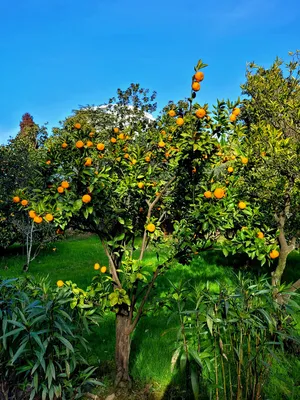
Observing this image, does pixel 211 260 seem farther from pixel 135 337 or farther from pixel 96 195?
pixel 96 195

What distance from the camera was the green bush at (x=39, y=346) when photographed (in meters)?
2.66

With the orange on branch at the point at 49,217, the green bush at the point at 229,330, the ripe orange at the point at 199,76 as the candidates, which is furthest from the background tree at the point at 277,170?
the orange on branch at the point at 49,217

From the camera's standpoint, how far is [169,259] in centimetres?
344

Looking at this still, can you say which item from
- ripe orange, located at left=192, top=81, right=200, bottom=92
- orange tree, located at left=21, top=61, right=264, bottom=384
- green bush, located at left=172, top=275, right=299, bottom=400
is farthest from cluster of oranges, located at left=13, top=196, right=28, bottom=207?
ripe orange, located at left=192, top=81, right=200, bottom=92

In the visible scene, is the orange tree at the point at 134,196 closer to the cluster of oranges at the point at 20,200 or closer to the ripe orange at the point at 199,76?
the ripe orange at the point at 199,76

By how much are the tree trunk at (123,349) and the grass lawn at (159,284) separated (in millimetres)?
230

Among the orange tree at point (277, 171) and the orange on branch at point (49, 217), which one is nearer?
the orange on branch at point (49, 217)

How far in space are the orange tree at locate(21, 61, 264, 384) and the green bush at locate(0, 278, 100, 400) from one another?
0.44m

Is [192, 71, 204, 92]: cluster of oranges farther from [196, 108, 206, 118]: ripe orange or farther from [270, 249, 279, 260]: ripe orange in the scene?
[270, 249, 279, 260]: ripe orange

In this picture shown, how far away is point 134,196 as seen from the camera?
3.83 metres

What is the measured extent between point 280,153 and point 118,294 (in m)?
2.87

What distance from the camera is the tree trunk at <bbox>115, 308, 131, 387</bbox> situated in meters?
3.47

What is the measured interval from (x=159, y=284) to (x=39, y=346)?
5168mm

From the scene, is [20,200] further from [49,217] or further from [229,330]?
[229,330]
